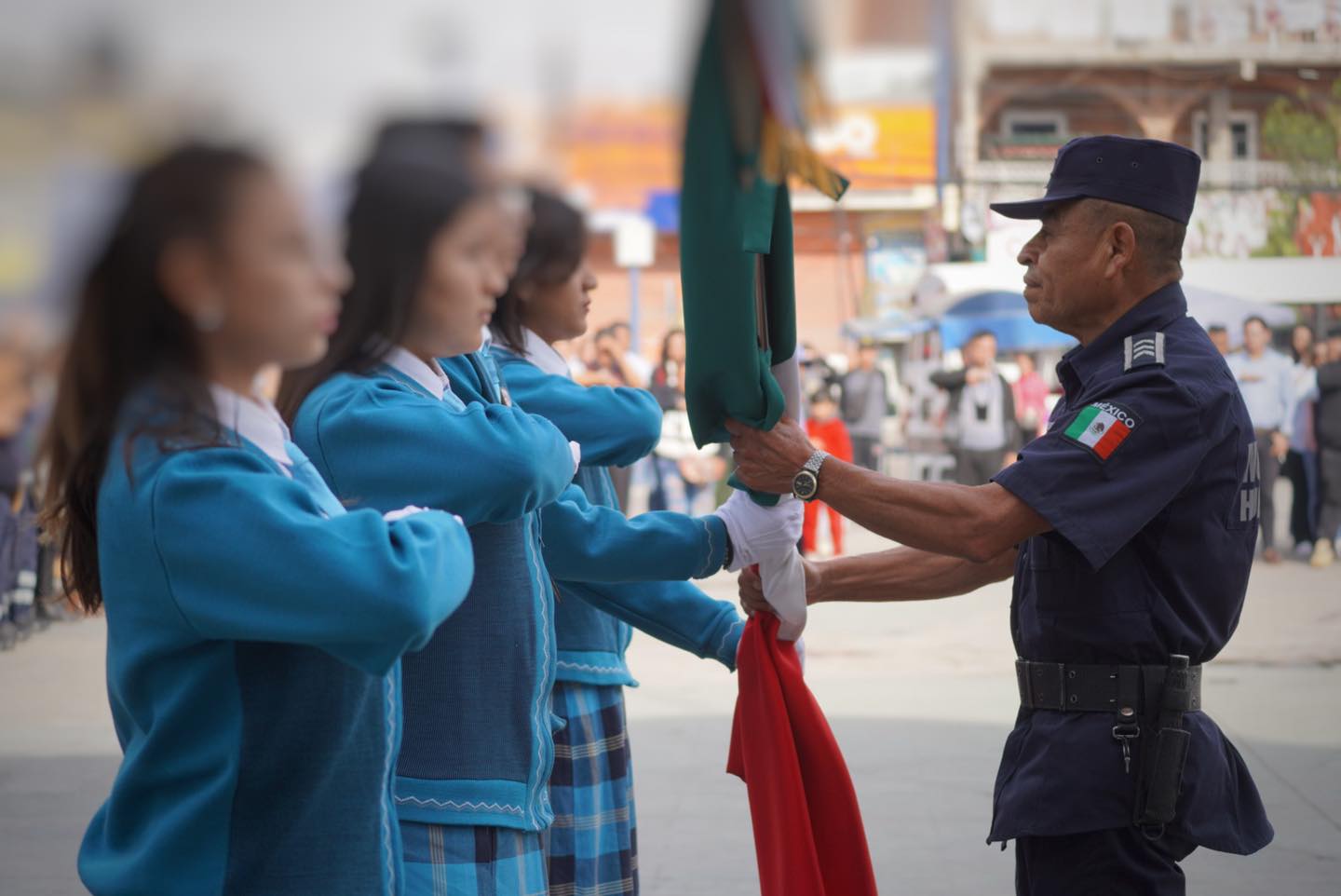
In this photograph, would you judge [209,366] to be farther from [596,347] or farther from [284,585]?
[596,347]

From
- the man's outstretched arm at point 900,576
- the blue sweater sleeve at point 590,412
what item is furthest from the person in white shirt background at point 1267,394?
the blue sweater sleeve at point 590,412

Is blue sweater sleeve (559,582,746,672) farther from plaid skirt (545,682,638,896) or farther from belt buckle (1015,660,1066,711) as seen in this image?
belt buckle (1015,660,1066,711)

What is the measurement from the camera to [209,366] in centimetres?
139

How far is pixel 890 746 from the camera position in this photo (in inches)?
245

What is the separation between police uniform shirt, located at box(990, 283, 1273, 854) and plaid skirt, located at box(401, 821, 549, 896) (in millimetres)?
953

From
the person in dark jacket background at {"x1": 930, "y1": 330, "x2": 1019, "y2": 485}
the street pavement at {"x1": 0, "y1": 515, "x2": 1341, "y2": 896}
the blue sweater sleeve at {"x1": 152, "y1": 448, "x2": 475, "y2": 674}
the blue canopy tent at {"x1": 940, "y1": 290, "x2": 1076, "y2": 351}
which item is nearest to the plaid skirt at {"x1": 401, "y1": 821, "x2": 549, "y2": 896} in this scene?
the blue sweater sleeve at {"x1": 152, "y1": 448, "x2": 475, "y2": 674}

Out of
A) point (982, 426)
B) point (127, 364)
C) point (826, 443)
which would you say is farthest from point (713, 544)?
point (982, 426)

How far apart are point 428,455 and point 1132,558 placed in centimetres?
130

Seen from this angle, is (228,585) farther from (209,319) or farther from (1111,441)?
(1111,441)

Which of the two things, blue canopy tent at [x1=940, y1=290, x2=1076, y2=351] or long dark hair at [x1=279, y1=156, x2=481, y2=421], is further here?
blue canopy tent at [x1=940, y1=290, x2=1076, y2=351]

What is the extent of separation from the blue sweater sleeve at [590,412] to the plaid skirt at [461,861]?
0.81 meters

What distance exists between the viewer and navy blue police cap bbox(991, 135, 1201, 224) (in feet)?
8.55

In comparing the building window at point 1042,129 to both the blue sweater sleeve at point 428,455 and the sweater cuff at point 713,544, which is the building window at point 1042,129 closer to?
the sweater cuff at point 713,544

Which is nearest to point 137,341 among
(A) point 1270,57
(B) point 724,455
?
(A) point 1270,57
